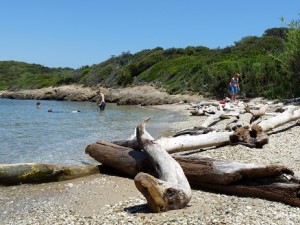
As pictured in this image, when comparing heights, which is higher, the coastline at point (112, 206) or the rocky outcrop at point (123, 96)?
the rocky outcrop at point (123, 96)

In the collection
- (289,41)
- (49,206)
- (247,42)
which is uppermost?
(247,42)

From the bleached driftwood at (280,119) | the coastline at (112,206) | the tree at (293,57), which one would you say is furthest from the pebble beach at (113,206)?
the tree at (293,57)

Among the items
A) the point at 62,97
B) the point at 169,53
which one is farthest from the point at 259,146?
the point at 169,53

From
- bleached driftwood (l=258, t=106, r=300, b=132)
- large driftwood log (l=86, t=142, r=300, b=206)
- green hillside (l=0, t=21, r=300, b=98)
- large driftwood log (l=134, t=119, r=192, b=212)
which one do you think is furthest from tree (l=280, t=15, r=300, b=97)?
large driftwood log (l=134, t=119, r=192, b=212)

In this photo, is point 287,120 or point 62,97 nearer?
point 287,120

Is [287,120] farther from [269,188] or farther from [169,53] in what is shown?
[169,53]

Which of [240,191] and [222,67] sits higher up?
[222,67]

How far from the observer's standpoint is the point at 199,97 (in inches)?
1757

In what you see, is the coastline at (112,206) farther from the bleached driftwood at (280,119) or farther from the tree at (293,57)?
the tree at (293,57)

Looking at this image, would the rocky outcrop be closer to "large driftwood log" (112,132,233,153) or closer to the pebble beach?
"large driftwood log" (112,132,233,153)

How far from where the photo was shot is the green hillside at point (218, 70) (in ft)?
99.8

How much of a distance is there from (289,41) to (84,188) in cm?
2241

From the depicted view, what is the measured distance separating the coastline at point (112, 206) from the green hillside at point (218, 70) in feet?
70.4

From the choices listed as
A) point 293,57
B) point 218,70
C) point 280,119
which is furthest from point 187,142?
point 218,70
